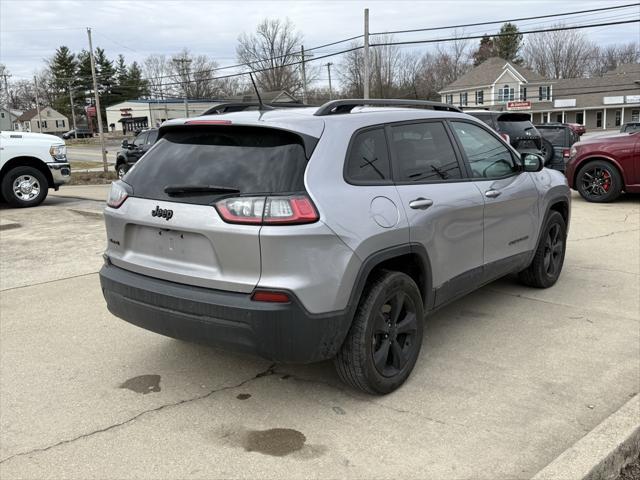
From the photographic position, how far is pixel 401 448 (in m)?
2.99

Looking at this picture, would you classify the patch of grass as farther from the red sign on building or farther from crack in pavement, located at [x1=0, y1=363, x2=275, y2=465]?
the red sign on building

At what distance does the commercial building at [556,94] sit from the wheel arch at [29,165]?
5410 centimetres

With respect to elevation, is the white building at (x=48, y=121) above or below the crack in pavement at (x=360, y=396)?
above

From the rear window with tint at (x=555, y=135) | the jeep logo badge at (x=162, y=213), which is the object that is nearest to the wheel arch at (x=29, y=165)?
the jeep logo badge at (x=162, y=213)

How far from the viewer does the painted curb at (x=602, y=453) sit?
8.72 ft

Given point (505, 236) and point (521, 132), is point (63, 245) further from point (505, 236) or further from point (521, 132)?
point (521, 132)

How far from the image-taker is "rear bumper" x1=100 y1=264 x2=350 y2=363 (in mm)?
2975

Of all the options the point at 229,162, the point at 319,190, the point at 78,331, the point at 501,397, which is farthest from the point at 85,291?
the point at 501,397

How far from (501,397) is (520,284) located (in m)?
2.62

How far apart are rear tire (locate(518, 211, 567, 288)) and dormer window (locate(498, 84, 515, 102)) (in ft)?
215

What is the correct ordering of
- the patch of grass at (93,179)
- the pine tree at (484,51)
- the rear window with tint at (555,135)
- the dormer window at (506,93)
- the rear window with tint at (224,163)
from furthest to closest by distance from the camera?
the pine tree at (484,51) < the dormer window at (506,93) < the patch of grass at (93,179) < the rear window with tint at (555,135) < the rear window with tint at (224,163)

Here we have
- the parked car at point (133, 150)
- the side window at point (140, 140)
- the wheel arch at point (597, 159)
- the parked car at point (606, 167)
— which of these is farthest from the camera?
the side window at point (140, 140)

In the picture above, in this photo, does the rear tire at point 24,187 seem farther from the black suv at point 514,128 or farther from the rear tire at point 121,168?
the rear tire at point 121,168

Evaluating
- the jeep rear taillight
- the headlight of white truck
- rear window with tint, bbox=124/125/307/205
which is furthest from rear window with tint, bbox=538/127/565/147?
the jeep rear taillight
